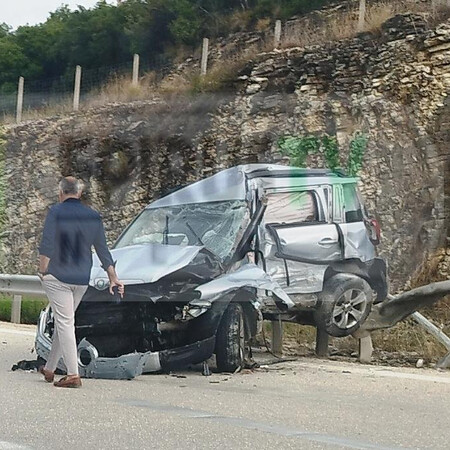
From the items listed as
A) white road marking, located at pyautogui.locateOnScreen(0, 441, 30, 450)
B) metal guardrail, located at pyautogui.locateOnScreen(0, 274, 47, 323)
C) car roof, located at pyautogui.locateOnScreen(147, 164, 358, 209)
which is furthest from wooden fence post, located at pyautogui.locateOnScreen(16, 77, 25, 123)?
white road marking, located at pyautogui.locateOnScreen(0, 441, 30, 450)

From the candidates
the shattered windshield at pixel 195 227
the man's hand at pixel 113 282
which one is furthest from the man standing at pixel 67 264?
the shattered windshield at pixel 195 227

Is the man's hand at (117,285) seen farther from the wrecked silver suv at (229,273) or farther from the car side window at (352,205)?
the car side window at (352,205)

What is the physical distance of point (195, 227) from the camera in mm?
11219

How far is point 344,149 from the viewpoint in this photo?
16.8 meters

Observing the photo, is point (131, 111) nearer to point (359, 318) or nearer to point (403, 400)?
point (359, 318)

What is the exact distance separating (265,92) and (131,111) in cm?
364

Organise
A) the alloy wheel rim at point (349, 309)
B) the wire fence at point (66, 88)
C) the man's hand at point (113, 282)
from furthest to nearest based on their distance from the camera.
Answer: the wire fence at point (66, 88) → the alloy wheel rim at point (349, 309) → the man's hand at point (113, 282)

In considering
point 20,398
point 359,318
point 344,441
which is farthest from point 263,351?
point 344,441

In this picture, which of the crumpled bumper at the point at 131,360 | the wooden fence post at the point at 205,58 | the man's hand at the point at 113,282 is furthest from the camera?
the wooden fence post at the point at 205,58

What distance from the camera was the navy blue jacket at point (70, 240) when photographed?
9164 mm

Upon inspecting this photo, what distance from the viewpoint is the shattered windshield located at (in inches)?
429

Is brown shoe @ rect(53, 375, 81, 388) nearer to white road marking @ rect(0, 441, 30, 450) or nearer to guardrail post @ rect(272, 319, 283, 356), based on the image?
white road marking @ rect(0, 441, 30, 450)

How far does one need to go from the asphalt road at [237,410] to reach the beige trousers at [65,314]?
0.30m

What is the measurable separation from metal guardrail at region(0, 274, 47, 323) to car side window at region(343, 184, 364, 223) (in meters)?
5.57
